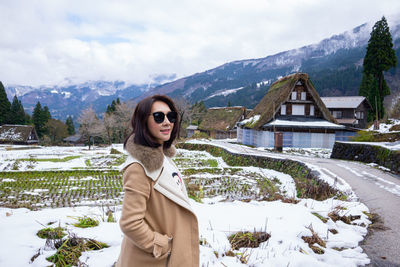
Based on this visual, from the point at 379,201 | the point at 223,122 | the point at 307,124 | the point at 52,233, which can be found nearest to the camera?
the point at 52,233

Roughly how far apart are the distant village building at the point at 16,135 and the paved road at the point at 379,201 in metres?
56.3

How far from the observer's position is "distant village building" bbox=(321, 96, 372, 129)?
42453 mm

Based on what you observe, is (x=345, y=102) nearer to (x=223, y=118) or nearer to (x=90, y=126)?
(x=223, y=118)

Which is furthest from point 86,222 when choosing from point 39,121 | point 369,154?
point 39,121

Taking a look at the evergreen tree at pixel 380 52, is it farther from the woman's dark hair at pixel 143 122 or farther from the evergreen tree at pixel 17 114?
the evergreen tree at pixel 17 114

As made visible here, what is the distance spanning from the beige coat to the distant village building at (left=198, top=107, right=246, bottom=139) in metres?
39.1

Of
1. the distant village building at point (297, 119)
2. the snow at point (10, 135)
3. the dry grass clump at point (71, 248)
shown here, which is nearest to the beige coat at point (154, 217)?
the dry grass clump at point (71, 248)

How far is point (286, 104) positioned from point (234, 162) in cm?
996

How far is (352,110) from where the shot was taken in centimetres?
4272

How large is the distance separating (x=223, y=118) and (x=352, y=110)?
23133mm

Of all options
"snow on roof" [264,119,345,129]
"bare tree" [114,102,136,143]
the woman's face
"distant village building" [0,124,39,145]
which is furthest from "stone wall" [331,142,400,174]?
"distant village building" [0,124,39,145]

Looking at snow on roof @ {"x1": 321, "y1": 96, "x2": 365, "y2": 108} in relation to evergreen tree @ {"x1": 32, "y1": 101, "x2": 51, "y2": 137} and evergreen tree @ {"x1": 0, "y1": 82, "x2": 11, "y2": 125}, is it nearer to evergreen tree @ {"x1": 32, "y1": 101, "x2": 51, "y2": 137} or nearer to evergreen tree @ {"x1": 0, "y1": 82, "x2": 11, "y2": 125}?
evergreen tree @ {"x1": 32, "y1": 101, "x2": 51, "y2": 137}

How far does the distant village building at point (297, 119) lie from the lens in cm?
2270

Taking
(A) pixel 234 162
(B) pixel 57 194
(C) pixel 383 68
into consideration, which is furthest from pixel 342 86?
(B) pixel 57 194
